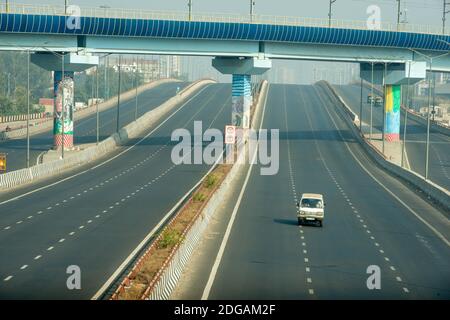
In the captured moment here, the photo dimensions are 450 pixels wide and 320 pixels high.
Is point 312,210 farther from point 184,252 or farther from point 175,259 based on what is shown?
point 175,259

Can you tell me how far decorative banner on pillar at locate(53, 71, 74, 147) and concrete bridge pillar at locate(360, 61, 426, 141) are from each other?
37881mm

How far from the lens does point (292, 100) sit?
7776 inches

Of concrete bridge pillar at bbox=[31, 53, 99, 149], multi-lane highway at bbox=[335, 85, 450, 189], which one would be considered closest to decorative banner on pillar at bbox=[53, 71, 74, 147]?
concrete bridge pillar at bbox=[31, 53, 99, 149]

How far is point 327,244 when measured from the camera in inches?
2103

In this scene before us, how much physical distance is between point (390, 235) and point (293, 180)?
3386 cm

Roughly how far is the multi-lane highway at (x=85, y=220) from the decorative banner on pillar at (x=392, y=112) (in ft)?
107

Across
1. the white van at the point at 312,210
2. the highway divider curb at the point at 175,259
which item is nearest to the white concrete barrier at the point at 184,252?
the highway divider curb at the point at 175,259

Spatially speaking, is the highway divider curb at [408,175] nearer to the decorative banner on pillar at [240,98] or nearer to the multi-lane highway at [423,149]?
the multi-lane highway at [423,149]

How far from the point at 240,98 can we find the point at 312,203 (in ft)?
200

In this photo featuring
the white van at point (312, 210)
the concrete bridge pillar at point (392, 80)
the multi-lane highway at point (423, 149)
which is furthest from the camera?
the concrete bridge pillar at point (392, 80)

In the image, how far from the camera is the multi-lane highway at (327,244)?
134 feet

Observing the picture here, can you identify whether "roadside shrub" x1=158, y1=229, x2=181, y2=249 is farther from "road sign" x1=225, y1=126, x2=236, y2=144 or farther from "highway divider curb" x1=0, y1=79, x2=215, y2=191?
"road sign" x1=225, y1=126, x2=236, y2=144
